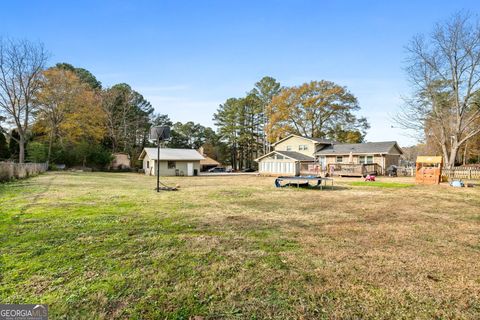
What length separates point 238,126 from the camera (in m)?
48.4

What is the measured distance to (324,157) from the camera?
3106cm

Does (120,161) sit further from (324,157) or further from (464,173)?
(464,173)

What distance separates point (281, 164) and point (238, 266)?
991 inches

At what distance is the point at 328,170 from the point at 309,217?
2054cm

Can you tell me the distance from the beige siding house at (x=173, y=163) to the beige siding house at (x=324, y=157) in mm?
7900

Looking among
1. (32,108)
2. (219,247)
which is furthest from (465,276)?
(32,108)

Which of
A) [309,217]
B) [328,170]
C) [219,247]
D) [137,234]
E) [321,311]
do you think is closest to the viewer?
[321,311]

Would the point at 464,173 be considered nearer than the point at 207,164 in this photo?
Yes

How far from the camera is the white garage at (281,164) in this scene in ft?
89.8

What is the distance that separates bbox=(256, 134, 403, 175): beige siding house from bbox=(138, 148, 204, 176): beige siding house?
790 centimetres

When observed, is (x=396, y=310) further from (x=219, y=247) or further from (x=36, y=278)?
(x=36, y=278)

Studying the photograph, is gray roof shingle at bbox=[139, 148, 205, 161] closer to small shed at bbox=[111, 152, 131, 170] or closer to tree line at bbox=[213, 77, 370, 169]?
small shed at bbox=[111, 152, 131, 170]

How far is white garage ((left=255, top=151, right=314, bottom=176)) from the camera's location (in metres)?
27.4

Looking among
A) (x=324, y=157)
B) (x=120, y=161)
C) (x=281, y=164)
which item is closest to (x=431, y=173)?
(x=281, y=164)
